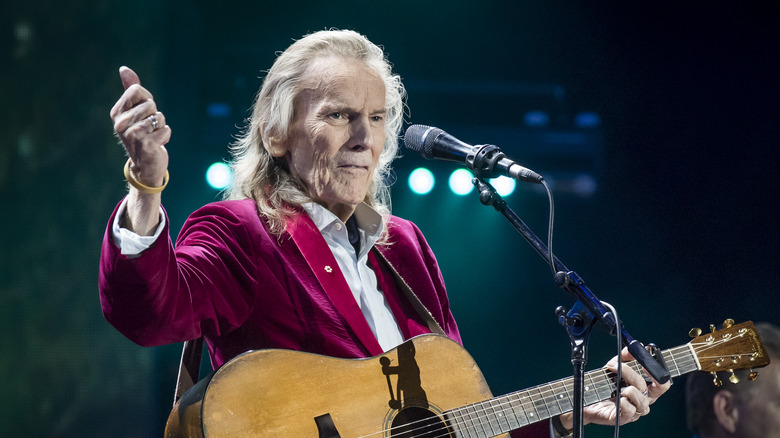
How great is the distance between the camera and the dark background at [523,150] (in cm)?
434

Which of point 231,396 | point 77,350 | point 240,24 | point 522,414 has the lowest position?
point 77,350

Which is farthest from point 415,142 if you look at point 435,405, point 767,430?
point 767,430

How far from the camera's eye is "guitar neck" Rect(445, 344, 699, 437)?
236cm

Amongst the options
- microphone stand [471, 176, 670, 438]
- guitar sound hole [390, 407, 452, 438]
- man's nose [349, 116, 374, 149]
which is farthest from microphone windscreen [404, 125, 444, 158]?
guitar sound hole [390, 407, 452, 438]

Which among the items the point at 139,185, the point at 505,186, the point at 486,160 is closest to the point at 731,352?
the point at 486,160

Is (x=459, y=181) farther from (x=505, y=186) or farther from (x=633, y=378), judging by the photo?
(x=633, y=378)

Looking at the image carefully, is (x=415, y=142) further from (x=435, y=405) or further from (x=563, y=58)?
(x=563, y=58)

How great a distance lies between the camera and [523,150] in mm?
→ 5789

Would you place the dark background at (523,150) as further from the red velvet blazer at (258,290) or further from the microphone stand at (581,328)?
the microphone stand at (581,328)

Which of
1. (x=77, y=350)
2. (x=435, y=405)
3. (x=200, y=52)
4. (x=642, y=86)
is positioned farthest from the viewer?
(x=642, y=86)

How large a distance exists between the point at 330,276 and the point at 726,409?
2.49 metres

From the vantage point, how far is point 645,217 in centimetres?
561

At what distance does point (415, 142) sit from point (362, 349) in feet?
2.51

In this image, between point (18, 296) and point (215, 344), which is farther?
point (18, 296)
